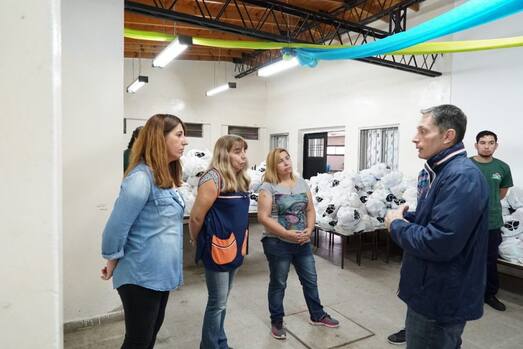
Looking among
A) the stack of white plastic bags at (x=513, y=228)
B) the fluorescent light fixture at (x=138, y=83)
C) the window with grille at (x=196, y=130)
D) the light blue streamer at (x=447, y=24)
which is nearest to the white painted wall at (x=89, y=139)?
the light blue streamer at (x=447, y=24)

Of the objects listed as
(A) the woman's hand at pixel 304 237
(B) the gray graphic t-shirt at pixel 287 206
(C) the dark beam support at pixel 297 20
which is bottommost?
(A) the woman's hand at pixel 304 237

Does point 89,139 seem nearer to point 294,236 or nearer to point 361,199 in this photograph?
point 294,236

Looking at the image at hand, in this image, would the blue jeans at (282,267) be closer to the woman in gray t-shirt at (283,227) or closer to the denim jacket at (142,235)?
the woman in gray t-shirt at (283,227)

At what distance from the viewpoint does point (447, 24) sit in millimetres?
2777

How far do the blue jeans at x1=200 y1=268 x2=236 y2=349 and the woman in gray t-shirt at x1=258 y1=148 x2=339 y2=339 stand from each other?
52cm

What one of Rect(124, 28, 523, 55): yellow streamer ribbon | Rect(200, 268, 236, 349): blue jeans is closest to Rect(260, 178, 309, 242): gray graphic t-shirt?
Rect(200, 268, 236, 349): blue jeans

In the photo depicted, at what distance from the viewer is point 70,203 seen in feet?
8.43

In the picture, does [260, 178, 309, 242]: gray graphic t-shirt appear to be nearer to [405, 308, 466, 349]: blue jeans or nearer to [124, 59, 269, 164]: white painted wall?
[405, 308, 466, 349]: blue jeans

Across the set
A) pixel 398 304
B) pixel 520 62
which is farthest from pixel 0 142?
pixel 520 62

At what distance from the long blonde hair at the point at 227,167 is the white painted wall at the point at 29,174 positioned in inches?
53.0

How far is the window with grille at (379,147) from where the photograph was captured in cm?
695

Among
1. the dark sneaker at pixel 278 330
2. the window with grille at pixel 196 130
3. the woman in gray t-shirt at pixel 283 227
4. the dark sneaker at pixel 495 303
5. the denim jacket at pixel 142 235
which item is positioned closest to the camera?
the denim jacket at pixel 142 235

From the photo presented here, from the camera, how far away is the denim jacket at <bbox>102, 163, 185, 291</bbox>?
140cm

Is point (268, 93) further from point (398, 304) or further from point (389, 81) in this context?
point (398, 304)
